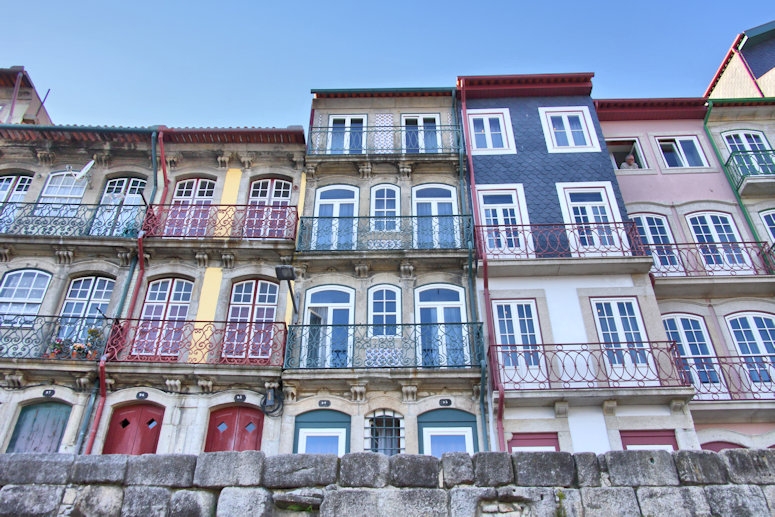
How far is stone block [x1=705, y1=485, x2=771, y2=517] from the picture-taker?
570 centimetres

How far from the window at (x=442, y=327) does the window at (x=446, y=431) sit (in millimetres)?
958

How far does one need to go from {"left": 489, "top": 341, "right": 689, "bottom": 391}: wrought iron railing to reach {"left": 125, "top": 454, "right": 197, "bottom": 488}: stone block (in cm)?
663

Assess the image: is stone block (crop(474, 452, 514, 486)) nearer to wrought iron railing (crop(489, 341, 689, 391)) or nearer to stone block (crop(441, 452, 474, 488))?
stone block (crop(441, 452, 474, 488))

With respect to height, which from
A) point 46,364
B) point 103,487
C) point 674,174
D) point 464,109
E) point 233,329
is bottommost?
point 103,487

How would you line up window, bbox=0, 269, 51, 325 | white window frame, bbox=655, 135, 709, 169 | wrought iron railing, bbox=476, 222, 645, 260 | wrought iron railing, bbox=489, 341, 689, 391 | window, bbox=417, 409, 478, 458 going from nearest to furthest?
window, bbox=417, 409, 478, 458 < wrought iron railing, bbox=489, 341, 689, 391 < window, bbox=0, 269, 51, 325 < wrought iron railing, bbox=476, 222, 645, 260 < white window frame, bbox=655, 135, 709, 169

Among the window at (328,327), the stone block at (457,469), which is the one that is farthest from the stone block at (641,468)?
the window at (328,327)

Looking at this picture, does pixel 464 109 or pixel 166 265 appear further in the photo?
pixel 464 109

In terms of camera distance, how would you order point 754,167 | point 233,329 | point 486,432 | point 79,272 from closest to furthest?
point 486,432, point 233,329, point 79,272, point 754,167

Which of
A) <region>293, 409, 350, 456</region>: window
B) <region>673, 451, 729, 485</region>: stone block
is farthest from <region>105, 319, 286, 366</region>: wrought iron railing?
<region>673, 451, 729, 485</region>: stone block

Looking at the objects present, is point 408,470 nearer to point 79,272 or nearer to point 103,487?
point 103,487

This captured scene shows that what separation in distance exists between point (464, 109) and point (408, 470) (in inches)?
463

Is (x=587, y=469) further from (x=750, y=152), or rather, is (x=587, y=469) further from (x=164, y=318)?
(x=750, y=152)

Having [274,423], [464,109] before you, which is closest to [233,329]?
[274,423]

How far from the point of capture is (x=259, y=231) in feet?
46.2
